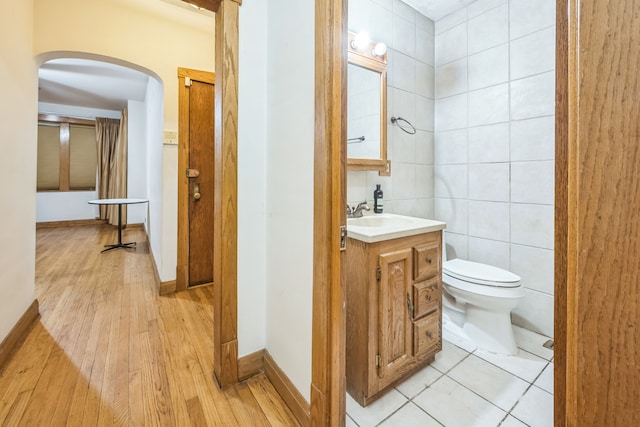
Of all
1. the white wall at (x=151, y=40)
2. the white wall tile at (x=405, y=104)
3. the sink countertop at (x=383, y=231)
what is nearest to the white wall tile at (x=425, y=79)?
the white wall tile at (x=405, y=104)

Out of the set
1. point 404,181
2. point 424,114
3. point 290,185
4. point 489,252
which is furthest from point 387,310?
point 424,114

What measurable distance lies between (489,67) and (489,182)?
36.3 inches

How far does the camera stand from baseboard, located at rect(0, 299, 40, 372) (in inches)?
58.7

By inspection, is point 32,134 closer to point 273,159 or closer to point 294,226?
point 273,159

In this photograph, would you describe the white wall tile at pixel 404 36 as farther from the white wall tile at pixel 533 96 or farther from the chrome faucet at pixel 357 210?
the chrome faucet at pixel 357 210

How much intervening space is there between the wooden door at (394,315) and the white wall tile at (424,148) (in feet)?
4.30

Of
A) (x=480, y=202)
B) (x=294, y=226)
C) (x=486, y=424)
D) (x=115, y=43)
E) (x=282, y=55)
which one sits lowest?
(x=486, y=424)

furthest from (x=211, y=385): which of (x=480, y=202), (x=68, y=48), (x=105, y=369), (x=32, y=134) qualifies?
(x=68, y=48)

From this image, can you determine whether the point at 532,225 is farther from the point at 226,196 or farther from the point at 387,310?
the point at 226,196

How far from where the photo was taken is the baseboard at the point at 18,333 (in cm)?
149

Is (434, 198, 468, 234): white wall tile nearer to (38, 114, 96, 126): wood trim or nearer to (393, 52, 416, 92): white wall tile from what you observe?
(393, 52, 416, 92): white wall tile

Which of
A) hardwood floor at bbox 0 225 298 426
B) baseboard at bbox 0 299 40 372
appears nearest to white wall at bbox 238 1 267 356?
hardwood floor at bbox 0 225 298 426

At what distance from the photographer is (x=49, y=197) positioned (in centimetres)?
551

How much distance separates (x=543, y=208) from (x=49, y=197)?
7.89 meters
